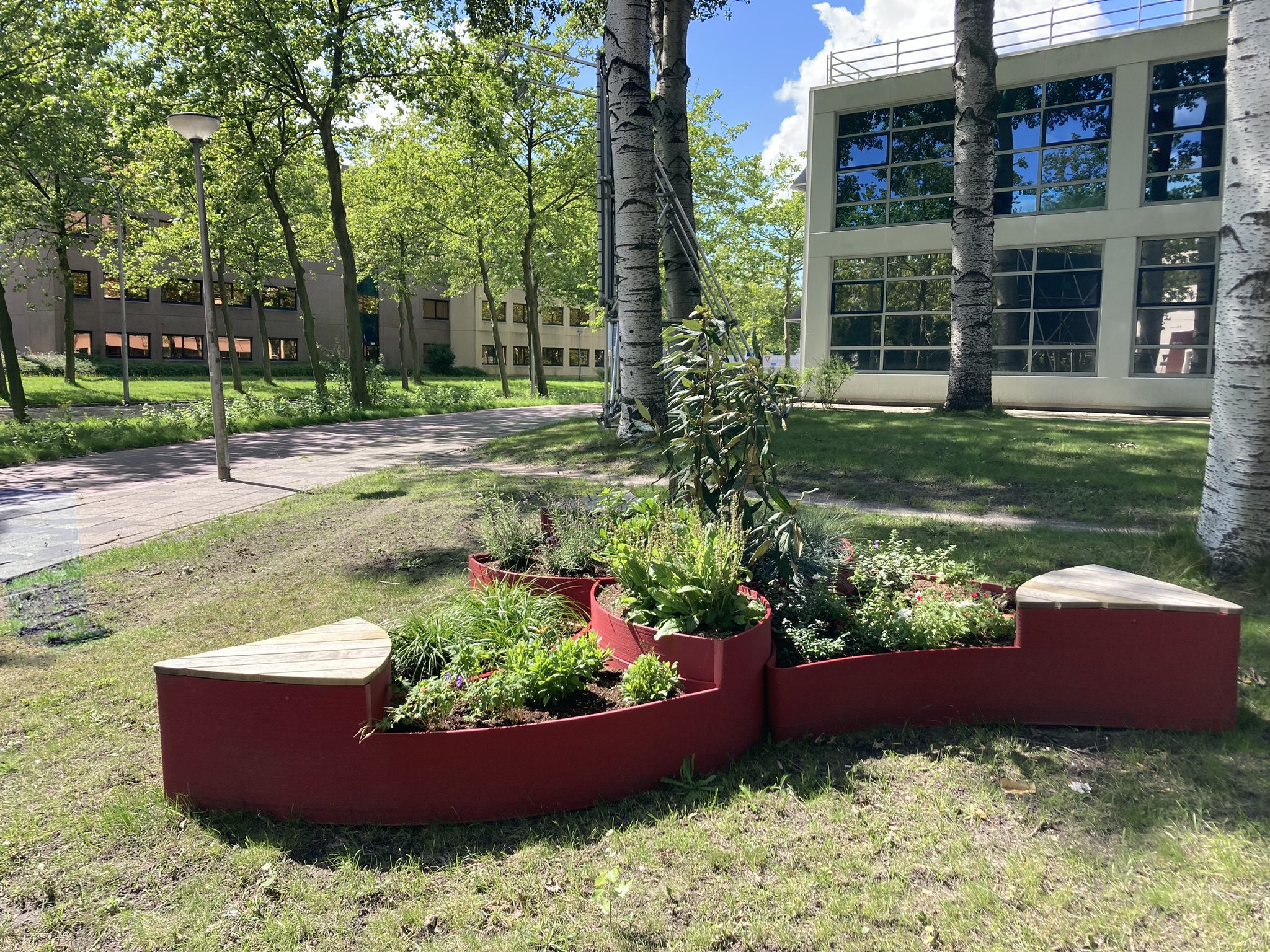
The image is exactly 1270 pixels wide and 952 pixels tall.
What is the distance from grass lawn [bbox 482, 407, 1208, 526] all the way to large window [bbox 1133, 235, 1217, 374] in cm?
710

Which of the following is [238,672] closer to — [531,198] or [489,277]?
[531,198]

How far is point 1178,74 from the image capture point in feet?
59.1

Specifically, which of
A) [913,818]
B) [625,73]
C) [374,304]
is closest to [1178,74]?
[625,73]

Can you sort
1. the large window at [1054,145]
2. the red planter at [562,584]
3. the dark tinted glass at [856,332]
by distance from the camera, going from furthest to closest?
1. the dark tinted glass at [856,332]
2. the large window at [1054,145]
3. the red planter at [562,584]

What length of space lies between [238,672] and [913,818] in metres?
2.49

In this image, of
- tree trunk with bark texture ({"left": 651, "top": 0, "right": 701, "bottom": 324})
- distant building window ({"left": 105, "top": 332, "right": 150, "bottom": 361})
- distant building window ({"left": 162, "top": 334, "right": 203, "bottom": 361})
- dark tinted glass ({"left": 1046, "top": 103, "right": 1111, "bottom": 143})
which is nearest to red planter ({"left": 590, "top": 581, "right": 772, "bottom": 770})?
tree trunk with bark texture ({"left": 651, "top": 0, "right": 701, "bottom": 324})

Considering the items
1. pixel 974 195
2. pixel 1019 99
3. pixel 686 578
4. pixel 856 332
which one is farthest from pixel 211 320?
pixel 1019 99

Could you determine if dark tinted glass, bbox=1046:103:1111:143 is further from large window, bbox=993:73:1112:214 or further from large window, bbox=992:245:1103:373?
large window, bbox=992:245:1103:373

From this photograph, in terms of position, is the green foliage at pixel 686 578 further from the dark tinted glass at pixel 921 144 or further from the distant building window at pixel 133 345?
the distant building window at pixel 133 345

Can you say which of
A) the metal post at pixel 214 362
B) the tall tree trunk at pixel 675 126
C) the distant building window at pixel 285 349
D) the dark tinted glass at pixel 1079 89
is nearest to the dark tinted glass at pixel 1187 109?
the dark tinted glass at pixel 1079 89

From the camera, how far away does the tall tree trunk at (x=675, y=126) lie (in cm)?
1212

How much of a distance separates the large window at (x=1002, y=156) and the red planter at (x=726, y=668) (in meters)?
20.1

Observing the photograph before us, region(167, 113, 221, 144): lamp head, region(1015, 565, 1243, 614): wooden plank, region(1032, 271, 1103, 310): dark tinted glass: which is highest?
region(167, 113, 221, 144): lamp head

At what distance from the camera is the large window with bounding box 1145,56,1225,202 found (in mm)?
17844
